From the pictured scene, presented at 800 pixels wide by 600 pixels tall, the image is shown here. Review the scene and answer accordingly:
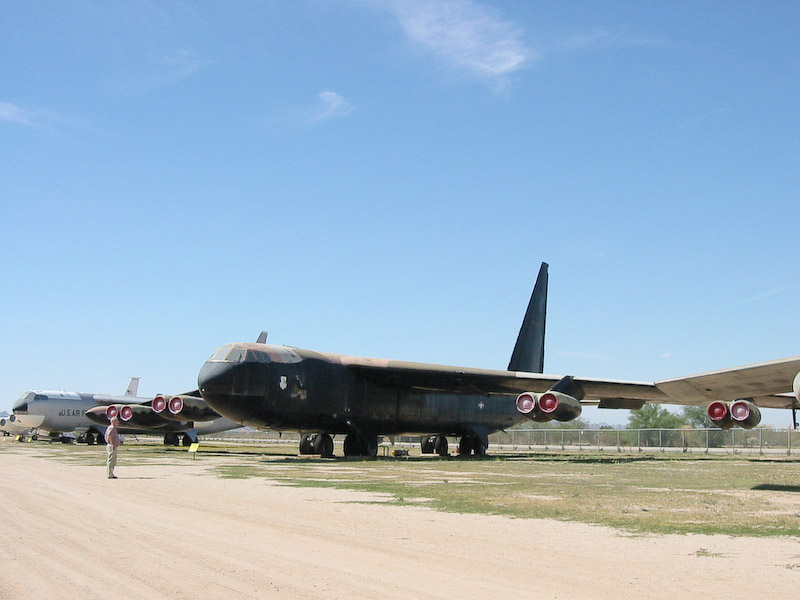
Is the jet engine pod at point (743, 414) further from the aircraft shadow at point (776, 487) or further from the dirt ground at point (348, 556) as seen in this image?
the dirt ground at point (348, 556)

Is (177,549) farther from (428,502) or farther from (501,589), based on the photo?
(428,502)

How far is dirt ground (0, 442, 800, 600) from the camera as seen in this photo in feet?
21.2

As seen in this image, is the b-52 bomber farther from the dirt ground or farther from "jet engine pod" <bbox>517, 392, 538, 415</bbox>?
the dirt ground

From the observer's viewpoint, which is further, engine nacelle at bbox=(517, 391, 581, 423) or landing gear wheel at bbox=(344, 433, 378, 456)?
landing gear wheel at bbox=(344, 433, 378, 456)

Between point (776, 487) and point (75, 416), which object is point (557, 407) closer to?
point (776, 487)

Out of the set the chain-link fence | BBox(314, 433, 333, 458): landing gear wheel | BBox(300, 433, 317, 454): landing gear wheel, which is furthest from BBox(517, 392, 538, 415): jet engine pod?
the chain-link fence

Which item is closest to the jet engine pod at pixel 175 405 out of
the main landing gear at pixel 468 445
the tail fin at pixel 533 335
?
the main landing gear at pixel 468 445

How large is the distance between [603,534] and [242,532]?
442cm

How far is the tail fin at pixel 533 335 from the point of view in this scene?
3794 cm

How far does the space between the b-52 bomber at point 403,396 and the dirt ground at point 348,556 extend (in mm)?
11335

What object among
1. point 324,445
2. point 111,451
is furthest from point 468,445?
point 111,451

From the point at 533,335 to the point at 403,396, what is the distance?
946 cm

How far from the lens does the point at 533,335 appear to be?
38.7 meters

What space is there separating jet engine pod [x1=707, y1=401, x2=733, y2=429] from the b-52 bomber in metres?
0.03
